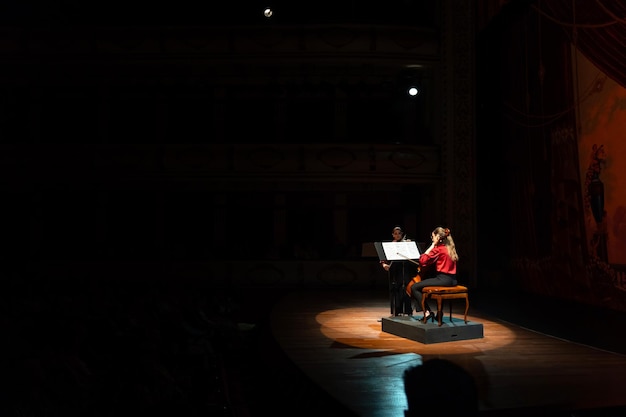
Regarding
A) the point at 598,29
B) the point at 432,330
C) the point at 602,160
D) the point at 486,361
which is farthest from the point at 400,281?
the point at 598,29


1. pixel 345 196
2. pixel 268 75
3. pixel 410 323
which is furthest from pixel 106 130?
pixel 410 323

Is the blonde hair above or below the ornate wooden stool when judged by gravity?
above

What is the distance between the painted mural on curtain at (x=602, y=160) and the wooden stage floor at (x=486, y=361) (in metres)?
1.43

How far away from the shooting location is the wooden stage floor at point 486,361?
434 centimetres

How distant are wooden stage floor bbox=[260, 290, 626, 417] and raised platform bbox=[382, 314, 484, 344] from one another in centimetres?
8

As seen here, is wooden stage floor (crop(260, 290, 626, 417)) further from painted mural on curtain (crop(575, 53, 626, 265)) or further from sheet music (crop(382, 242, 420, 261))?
painted mural on curtain (crop(575, 53, 626, 265))

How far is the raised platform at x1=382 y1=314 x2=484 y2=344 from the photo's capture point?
6848 millimetres

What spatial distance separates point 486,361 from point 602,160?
5.85m

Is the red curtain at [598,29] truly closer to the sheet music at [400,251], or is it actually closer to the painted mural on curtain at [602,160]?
the painted mural on curtain at [602,160]

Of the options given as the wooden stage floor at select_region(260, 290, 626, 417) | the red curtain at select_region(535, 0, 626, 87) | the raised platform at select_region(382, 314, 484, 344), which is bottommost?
the wooden stage floor at select_region(260, 290, 626, 417)

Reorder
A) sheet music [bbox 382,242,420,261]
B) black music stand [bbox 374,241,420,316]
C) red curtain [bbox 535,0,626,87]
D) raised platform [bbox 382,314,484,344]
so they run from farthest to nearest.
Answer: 1. red curtain [bbox 535,0,626,87]
2. black music stand [bbox 374,241,420,316]
3. sheet music [bbox 382,242,420,261]
4. raised platform [bbox 382,314,484,344]

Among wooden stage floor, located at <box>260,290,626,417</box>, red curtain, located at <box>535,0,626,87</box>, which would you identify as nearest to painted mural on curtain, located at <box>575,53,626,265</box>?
red curtain, located at <box>535,0,626,87</box>

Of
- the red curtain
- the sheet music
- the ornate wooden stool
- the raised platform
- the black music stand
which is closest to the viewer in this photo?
the raised platform

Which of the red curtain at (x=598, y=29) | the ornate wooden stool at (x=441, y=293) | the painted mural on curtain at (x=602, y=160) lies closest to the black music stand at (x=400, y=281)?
the ornate wooden stool at (x=441, y=293)
